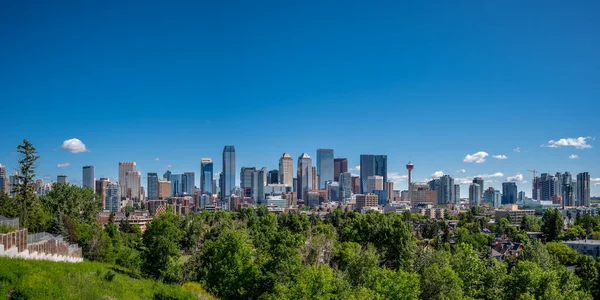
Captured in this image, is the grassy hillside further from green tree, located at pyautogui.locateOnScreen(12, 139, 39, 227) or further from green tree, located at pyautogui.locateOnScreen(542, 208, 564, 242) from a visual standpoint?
green tree, located at pyautogui.locateOnScreen(542, 208, 564, 242)

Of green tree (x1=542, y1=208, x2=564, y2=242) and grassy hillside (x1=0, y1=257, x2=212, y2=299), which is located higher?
grassy hillside (x1=0, y1=257, x2=212, y2=299)

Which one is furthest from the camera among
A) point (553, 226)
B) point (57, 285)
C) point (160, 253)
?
point (553, 226)

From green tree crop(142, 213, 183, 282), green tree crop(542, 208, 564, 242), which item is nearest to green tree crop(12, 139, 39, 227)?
green tree crop(142, 213, 183, 282)

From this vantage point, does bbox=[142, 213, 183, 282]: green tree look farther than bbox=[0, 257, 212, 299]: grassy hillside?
Yes

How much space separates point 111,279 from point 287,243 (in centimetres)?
1218

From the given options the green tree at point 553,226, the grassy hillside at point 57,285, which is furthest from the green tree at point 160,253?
the green tree at point 553,226

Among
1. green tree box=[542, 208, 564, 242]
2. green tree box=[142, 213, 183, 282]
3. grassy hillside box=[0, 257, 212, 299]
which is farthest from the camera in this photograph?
green tree box=[542, 208, 564, 242]

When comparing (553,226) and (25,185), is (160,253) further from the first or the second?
(553,226)

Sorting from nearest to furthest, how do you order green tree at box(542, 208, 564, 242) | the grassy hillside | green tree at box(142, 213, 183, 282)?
the grassy hillside → green tree at box(142, 213, 183, 282) → green tree at box(542, 208, 564, 242)

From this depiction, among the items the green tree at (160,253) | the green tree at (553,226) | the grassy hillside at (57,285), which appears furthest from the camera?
the green tree at (553,226)

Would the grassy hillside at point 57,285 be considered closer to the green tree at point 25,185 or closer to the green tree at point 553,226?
the green tree at point 25,185

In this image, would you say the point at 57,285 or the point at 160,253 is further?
the point at 160,253

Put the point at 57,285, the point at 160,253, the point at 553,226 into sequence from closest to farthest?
the point at 57,285 → the point at 160,253 → the point at 553,226

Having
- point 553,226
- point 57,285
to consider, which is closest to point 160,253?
point 57,285
